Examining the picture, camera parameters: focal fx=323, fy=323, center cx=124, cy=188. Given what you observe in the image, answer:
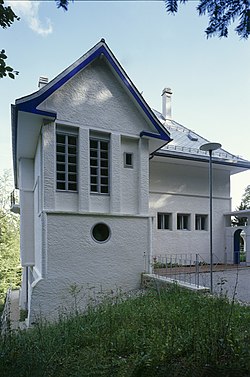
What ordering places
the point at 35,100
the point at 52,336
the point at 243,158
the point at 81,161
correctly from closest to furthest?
the point at 52,336, the point at 35,100, the point at 81,161, the point at 243,158

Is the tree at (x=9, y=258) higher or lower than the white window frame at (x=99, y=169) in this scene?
lower

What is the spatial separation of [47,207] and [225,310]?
21.9 feet

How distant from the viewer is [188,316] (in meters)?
5.27

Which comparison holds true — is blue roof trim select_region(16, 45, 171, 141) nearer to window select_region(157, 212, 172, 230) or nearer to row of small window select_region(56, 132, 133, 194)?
row of small window select_region(56, 132, 133, 194)

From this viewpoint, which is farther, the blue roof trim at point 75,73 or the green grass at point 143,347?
the blue roof trim at point 75,73

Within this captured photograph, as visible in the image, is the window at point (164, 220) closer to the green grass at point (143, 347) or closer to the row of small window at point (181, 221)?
the row of small window at point (181, 221)

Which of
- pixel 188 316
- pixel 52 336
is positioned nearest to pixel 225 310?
pixel 188 316

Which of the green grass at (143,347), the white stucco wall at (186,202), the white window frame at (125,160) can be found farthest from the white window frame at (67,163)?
the white stucco wall at (186,202)

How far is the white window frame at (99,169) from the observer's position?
11.5 meters

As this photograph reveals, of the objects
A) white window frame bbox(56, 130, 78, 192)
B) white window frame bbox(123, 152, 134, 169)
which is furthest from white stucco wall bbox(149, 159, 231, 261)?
white window frame bbox(56, 130, 78, 192)

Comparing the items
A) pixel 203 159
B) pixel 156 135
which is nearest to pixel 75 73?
pixel 156 135

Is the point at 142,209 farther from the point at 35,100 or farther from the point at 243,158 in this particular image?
the point at 243,158

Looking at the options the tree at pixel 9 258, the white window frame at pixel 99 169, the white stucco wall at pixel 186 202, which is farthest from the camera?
the tree at pixel 9 258

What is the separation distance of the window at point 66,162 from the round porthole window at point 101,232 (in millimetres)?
1542
